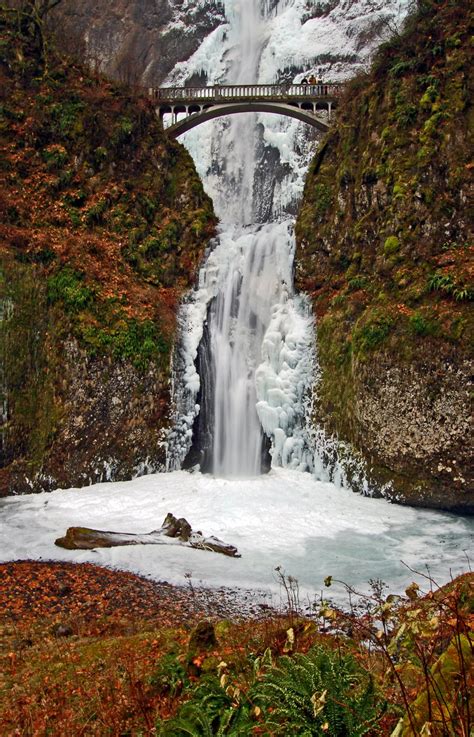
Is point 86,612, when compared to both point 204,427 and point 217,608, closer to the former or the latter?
point 217,608

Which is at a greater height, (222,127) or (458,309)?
(222,127)

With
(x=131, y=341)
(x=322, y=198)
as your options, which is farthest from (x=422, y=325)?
(x=131, y=341)

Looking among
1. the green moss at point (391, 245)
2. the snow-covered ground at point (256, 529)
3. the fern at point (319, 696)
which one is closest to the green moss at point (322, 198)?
the green moss at point (391, 245)

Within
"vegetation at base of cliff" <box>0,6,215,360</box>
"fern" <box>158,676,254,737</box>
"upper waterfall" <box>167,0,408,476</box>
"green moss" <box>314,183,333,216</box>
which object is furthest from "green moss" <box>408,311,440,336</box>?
"fern" <box>158,676,254,737</box>

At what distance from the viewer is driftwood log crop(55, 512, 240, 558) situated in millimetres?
9391

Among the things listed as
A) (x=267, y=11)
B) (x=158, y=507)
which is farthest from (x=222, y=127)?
(x=158, y=507)

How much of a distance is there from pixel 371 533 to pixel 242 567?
2.93m

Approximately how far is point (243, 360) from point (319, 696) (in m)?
13.6

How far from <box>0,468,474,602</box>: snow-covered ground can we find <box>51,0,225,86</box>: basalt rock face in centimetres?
3176

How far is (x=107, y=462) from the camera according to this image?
14.0 metres

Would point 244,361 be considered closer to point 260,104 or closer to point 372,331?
point 372,331

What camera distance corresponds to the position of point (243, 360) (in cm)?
1605

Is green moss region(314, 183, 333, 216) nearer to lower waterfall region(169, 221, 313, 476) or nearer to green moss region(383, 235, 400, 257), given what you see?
lower waterfall region(169, 221, 313, 476)

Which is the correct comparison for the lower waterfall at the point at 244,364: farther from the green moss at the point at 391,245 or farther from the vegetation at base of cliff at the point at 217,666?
the vegetation at base of cliff at the point at 217,666
